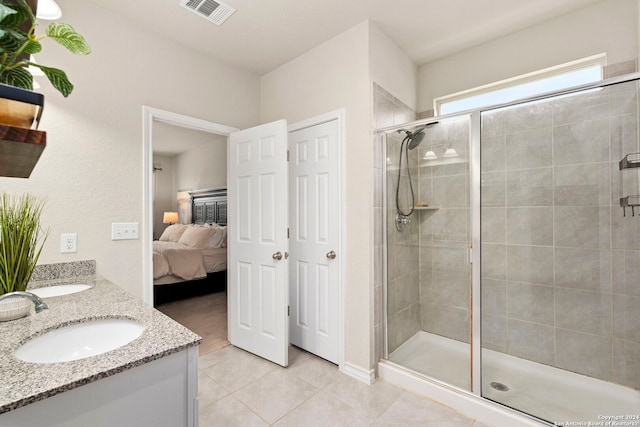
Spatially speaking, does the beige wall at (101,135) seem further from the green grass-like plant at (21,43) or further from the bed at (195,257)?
the bed at (195,257)

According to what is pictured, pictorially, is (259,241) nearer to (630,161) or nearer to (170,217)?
(630,161)

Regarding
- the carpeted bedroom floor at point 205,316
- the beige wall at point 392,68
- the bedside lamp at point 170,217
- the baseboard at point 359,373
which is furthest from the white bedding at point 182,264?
the beige wall at point 392,68

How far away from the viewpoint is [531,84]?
235cm

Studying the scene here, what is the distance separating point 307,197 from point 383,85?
1102mm

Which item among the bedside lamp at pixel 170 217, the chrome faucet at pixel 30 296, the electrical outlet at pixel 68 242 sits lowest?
the chrome faucet at pixel 30 296

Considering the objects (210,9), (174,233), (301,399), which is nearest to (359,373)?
(301,399)

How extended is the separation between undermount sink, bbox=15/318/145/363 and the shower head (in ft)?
6.83

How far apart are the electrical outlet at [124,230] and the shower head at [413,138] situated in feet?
6.92

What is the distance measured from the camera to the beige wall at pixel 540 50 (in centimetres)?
196

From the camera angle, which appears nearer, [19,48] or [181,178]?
[19,48]

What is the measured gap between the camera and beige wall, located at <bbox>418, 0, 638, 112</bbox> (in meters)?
1.96

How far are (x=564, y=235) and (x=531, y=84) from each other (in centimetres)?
123

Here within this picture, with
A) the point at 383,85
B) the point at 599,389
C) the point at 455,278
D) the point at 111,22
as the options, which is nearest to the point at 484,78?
the point at 383,85

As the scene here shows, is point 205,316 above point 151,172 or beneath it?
beneath
